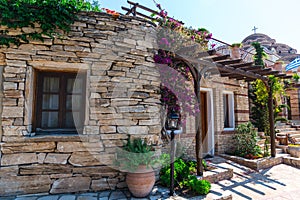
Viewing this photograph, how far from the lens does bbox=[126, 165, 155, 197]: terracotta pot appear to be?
3133 millimetres

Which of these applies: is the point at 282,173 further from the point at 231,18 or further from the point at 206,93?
the point at 231,18

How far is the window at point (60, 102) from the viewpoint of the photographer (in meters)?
3.58

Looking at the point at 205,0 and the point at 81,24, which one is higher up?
the point at 205,0

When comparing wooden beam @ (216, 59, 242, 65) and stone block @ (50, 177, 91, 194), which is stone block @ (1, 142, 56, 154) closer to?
stone block @ (50, 177, 91, 194)

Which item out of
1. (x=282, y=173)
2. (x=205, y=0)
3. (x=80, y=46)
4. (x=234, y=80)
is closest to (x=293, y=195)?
(x=282, y=173)

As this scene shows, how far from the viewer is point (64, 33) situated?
3459 millimetres

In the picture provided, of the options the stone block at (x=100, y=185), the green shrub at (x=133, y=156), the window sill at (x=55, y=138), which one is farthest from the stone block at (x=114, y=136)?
the stone block at (x=100, y=185)

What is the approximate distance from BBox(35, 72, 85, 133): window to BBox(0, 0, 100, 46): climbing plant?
74cm

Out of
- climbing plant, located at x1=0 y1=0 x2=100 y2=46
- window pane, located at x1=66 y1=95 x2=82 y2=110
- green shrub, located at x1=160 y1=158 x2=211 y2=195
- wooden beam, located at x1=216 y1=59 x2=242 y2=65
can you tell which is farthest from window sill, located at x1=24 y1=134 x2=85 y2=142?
wooden beam, located at x1=216 y1=59 x2=242 y2=65

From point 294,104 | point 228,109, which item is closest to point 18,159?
point 228,109

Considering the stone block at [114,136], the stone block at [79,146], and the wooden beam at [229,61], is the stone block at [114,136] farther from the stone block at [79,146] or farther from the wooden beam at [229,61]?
the wooden beam at [229,61]

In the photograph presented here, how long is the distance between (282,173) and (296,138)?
415cm

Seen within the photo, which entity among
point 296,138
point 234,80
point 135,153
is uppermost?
point 234,80

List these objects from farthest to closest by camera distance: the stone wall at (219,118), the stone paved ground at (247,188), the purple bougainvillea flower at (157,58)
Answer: the stone wall at (219,118) → the purple bougainvillea flower at (157,58) → the stone paved ground at (247,188)
